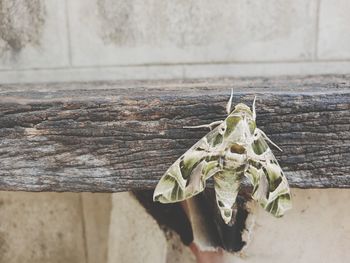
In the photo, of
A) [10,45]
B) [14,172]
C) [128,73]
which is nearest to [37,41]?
[10,45]

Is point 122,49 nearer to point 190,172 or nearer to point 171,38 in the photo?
point 171,38

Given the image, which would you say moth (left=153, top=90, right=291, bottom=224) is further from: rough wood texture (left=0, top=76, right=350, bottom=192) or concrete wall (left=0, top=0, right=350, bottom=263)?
concrete wall (left=0, top=0, right=350, bottom=263)

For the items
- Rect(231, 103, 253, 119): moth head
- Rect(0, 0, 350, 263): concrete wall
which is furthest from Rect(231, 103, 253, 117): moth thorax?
Rect(0, 0, 350, 263): concrete wall

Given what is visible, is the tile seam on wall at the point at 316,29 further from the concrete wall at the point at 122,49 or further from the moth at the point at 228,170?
the moth at the point at 228,170

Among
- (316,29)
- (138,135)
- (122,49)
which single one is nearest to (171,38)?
(122,49)

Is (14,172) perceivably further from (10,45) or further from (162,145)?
(10,45)

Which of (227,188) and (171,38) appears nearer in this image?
(227,188)
